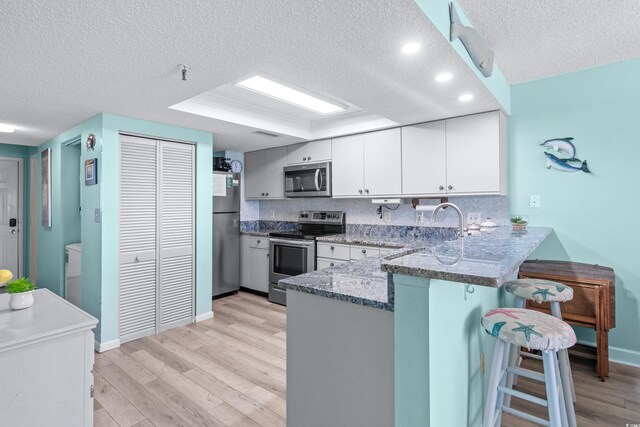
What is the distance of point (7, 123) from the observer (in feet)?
11.1

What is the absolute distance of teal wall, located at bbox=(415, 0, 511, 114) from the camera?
1.53m

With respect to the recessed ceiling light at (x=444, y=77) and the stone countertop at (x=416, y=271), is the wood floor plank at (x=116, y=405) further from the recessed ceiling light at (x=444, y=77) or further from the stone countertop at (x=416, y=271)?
the recessed ceiling light at (x=444, y=77)

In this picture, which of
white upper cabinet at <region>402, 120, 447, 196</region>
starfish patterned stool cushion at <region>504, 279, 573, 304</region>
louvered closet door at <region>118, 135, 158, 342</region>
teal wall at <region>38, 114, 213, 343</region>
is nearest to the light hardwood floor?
louvered closet door at <region>118, 135, 158, 342</region>

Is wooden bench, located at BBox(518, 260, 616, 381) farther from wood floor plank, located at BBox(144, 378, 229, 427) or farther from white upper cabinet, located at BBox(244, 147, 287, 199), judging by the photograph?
white upper cabinet, located at BBox(244, 147, 287, 199)

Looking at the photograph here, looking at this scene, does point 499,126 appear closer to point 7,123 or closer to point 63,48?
point 63,48

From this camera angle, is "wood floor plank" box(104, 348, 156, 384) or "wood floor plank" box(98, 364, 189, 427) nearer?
"wood floor plank" box(98, 364, 189, 427)

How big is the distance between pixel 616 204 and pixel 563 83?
3.67 feet

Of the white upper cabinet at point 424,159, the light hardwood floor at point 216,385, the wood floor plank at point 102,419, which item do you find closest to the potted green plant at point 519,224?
the white upper cabinet at point 424,159

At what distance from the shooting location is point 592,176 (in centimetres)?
285

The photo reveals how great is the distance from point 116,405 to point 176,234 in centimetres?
172

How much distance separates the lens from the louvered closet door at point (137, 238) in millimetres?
3148

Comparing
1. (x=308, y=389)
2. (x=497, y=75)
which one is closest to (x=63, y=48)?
→ (x=308, y=389)

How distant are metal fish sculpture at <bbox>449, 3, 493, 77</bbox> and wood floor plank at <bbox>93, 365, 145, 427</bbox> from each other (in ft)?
9.13

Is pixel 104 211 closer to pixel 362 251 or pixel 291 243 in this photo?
pixel 291 243
